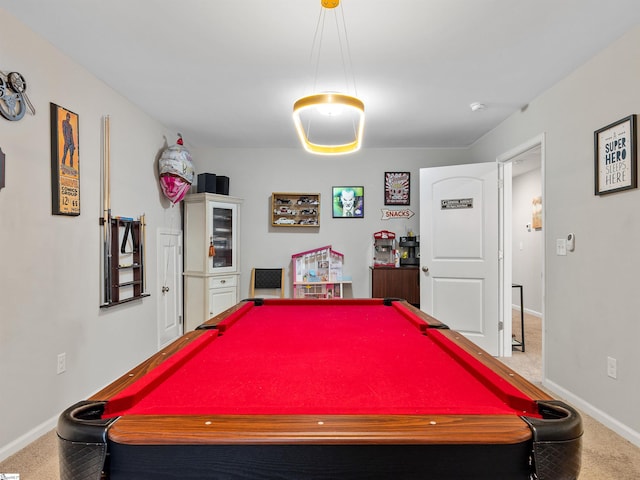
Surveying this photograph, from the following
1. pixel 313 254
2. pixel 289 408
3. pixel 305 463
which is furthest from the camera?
pixel 313 254

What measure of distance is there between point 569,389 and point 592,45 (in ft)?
7.43

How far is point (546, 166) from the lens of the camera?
9.55 ft

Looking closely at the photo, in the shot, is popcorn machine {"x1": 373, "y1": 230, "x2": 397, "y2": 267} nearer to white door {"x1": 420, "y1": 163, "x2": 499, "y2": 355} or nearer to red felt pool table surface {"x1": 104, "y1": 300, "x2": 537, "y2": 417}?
white door {"x1": 420, "y1": 163, "x2": 499, "y2": 355}

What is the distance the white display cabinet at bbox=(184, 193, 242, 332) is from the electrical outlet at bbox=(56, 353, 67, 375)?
1779 millimetres

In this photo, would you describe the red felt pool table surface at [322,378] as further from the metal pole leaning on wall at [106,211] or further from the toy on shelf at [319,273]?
the toy on shelf at [319,273]

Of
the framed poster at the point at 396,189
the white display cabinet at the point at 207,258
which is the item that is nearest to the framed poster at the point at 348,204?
the framed poster at the point at 396,189

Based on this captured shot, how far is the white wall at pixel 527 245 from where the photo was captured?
18.7ft

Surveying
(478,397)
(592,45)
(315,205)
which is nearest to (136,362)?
(315,205)

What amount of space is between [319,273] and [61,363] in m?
2.79

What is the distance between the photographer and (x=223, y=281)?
14.1 feet

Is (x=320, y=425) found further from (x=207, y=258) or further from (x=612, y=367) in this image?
(x=207, y=258)

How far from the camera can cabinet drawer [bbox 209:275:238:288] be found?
416cm

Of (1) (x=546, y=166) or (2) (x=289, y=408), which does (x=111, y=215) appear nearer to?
(2) (x=289, y=408)

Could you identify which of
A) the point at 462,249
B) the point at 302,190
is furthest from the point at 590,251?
the point at 302,190
